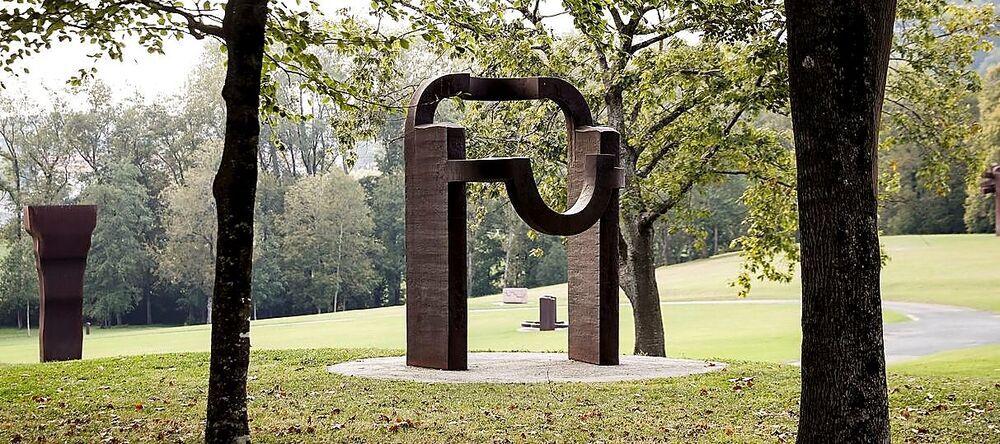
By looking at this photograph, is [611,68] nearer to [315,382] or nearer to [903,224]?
[315,382]

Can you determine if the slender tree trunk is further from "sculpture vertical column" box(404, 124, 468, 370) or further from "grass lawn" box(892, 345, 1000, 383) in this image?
"sculpture vertical column" box(404, 124, 468, 370)

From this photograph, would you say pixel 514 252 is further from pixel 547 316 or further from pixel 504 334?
pixel 547 316

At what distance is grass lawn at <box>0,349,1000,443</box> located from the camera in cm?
798

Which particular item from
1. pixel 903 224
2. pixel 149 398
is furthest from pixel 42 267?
pixel 903 224

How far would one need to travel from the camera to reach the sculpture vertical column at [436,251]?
12672 mm

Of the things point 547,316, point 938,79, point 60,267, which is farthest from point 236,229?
point 547,316

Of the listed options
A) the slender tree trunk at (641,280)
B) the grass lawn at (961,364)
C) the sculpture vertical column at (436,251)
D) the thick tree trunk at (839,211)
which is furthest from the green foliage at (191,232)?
the thick tree trunk at (839,211)

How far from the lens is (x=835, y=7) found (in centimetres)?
560

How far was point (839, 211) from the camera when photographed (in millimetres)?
5699

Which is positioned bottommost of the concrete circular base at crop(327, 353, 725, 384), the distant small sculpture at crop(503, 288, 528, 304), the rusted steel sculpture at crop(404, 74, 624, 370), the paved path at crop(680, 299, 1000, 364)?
the paved path at crop(680, 299, 1000, 364)

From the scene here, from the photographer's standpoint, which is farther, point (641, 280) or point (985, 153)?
point (641, 280)

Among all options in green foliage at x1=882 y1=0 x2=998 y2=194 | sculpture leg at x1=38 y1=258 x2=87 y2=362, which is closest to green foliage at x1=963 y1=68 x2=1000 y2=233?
green foliage at x1=882 y1=0 x2=998 y2=194

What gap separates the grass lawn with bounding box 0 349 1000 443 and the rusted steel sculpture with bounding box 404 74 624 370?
1519 mm

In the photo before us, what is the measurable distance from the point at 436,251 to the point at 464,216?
55cm
